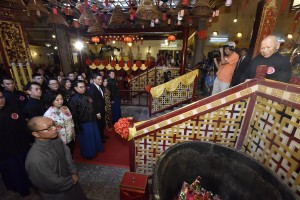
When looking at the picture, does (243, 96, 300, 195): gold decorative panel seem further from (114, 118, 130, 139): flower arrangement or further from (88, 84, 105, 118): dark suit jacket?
(88, 84, 105, 118): dark suit jacket

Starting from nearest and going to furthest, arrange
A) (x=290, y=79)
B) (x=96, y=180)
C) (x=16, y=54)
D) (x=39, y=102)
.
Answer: (x=290, y=79) → (x=39, y=102) → (x=96, y=180) → (x=16, y=54)

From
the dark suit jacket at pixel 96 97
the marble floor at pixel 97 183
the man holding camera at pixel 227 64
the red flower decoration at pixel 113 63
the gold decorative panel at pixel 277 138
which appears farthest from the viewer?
the red flower decoration at pixel 113 63

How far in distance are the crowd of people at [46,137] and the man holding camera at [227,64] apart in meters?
3.65

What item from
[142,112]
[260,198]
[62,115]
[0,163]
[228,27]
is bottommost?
[142,112]

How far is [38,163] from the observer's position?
1.88 m

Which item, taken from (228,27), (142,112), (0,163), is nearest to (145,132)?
(0,163)

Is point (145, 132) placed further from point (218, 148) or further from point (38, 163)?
point (38, 163)

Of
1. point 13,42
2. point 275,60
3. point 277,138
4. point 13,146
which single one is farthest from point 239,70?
point 13,42

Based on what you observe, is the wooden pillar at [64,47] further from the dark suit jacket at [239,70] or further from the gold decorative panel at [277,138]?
the gold decorative panel at [277,138]

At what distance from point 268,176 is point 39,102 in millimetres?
4251

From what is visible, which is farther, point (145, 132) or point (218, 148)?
point (145, 132)

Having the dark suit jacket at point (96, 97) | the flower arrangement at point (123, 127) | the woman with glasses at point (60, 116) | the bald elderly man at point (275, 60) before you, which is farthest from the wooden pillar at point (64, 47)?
the bald elderly man at point (275, 60)

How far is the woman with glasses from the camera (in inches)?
124

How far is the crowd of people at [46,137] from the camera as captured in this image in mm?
1949
